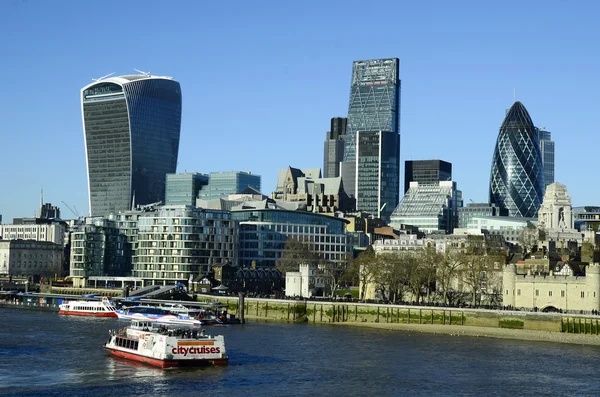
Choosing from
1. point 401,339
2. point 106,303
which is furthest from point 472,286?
point 106,303

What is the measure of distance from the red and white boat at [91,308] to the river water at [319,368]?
1386 inches

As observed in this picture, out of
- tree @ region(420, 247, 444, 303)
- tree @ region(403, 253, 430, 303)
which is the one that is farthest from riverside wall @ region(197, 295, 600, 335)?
tree @ region(420, 247, 444, 303)

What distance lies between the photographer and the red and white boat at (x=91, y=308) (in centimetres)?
16554

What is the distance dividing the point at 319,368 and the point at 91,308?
8125 cm

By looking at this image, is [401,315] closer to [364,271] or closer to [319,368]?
[364,271]

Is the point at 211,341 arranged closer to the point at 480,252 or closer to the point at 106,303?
the point at 106,303

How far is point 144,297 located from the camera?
186250 millimetres

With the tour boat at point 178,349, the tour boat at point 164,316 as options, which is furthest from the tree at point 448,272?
the tour boat at point 178,349

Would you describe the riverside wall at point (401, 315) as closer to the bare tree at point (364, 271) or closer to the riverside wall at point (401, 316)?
the riverside wall at point (401, 316)

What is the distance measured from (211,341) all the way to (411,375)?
19919 millimetres

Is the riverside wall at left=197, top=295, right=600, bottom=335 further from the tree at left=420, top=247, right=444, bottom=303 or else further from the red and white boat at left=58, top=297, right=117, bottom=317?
the red and white boat at left=58, top=297, right=117, bottom=317

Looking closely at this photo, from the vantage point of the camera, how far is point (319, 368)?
95625mm

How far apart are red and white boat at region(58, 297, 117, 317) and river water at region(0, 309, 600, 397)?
35.2m

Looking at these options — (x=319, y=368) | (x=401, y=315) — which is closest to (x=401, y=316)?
(x=401, y=315)
